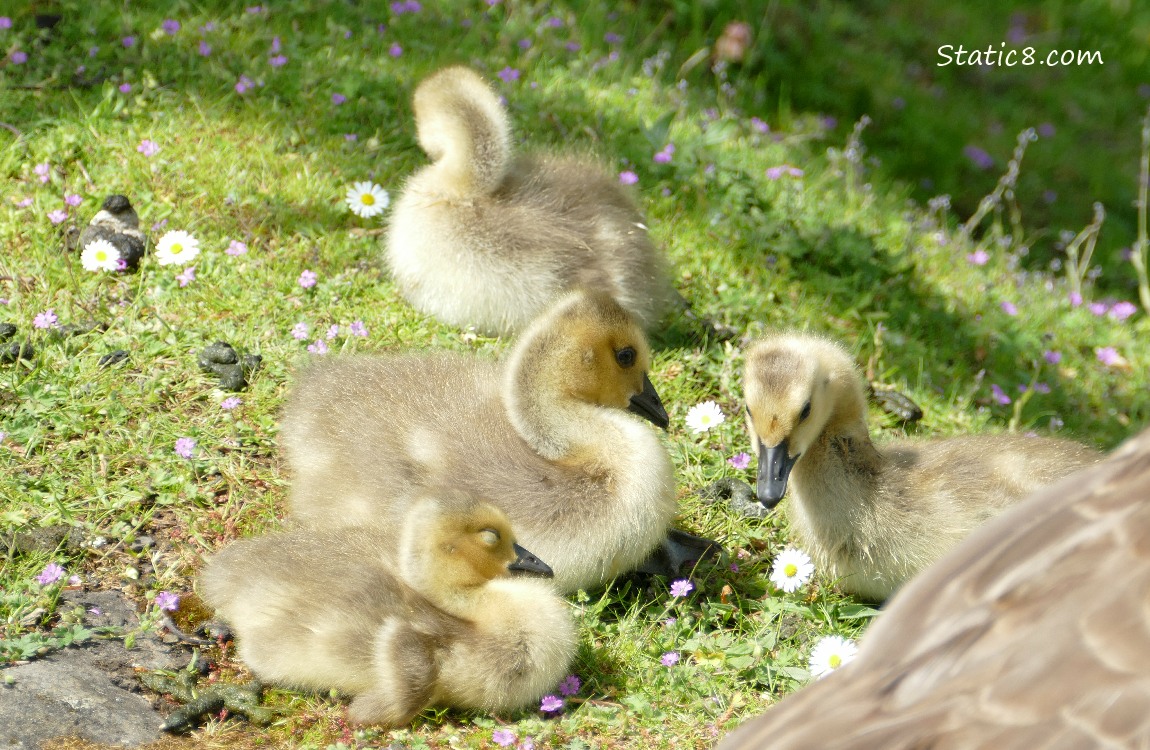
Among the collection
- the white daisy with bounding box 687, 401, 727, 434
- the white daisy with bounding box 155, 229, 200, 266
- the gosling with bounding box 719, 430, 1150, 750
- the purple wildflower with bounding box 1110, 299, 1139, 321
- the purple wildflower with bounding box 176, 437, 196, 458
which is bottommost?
the purple wildflower with bounding box 176, 437, 196, 458

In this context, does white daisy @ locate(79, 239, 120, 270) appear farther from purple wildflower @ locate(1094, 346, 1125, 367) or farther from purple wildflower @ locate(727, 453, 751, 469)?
purple wildflower @ locate(1094, 346, 1125, 367)

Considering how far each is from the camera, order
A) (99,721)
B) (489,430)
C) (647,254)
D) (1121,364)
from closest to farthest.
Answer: (99,721) → (489,430) → (647,254) → (1121,364)

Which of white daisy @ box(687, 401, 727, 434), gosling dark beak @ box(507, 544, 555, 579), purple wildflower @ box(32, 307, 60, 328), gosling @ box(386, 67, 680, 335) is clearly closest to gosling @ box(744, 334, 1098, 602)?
white daisy @ box(687, 401, 727, 434)

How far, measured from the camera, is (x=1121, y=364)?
6688 mm

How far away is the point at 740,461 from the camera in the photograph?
15.8 ft

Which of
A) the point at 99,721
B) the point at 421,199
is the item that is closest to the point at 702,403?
the point at 421,199

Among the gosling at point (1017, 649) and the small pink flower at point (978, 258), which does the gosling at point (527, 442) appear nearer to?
the gosling at point (1017, 649)

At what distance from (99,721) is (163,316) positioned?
207 centimetres

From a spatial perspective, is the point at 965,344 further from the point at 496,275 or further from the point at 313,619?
the point at 313,619

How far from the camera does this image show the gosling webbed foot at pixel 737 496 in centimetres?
462

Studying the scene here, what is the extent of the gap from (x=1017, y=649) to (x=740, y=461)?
2861 millimetres

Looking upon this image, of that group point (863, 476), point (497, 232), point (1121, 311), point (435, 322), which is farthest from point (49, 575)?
point (1121, 311)

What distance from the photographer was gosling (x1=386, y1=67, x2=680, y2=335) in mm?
5141

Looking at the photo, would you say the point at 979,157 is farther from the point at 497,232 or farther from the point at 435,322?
the point at 435,322
